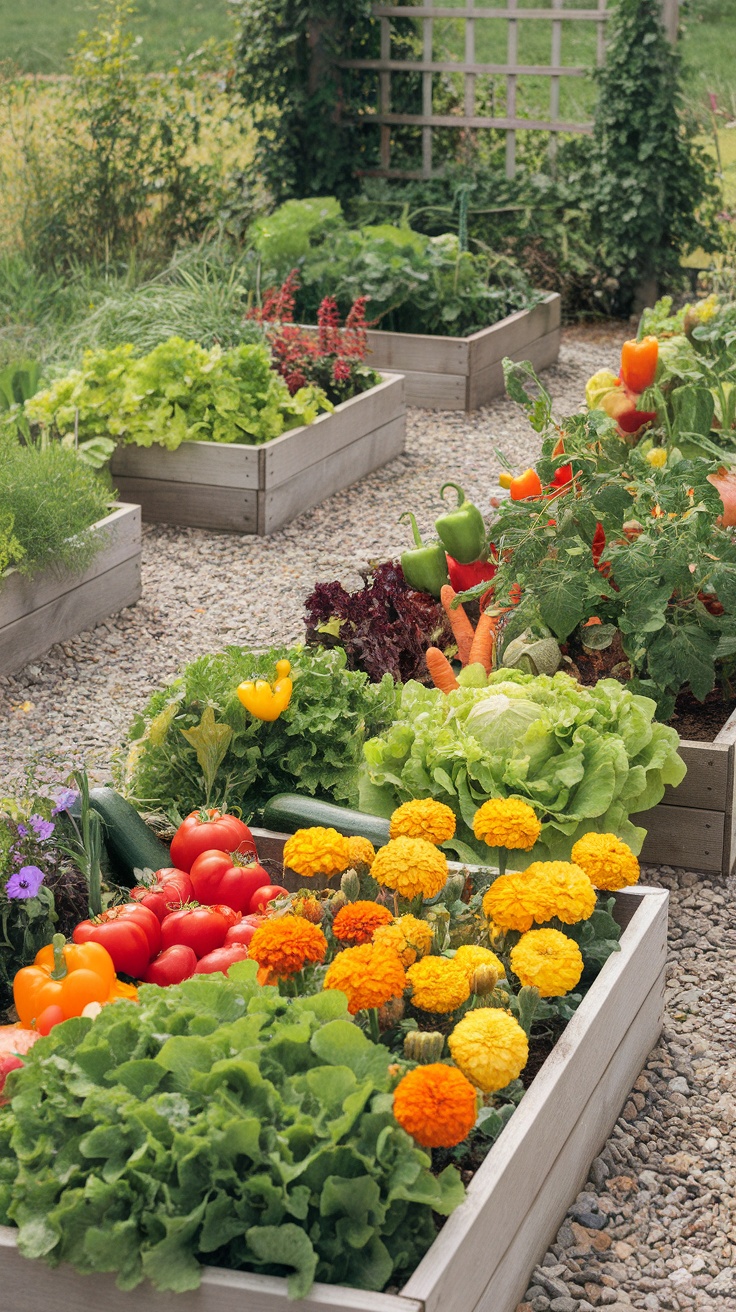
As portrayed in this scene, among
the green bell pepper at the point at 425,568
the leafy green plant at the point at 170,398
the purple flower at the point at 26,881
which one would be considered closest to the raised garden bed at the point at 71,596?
the leafy green plant at the point at 170,398

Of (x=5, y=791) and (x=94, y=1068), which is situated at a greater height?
(x=94, y=1068)

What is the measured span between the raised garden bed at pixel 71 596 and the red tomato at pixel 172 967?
213cm

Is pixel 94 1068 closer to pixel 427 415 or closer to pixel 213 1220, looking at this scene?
pixel 213 1220

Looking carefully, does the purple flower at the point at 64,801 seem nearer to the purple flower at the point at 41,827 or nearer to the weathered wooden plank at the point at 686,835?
the purple flower at the point at 41,827

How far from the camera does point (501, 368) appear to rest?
780 cm

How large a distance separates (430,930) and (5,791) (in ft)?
5.66

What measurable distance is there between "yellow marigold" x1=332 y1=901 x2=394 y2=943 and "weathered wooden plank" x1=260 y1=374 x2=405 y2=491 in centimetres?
345

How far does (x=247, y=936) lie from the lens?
8.18 feet

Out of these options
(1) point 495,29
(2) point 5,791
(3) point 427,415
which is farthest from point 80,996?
(1) point 495,29

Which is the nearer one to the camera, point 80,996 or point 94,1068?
point 94,1068

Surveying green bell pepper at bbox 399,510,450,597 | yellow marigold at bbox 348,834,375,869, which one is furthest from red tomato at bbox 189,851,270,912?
green bell pepper at bbox 399,510,450,597

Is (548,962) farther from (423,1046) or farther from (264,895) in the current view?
(264,895)

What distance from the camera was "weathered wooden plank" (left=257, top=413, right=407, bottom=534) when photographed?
5.67m

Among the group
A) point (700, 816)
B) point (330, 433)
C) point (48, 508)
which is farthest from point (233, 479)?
point (700, 816)
